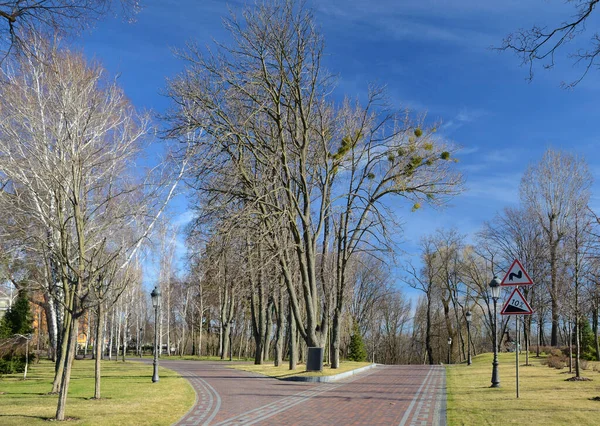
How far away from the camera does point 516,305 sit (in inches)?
579

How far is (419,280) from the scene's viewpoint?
58656 mm

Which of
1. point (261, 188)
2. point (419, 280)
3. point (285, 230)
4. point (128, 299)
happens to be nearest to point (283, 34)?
point (261, 188)

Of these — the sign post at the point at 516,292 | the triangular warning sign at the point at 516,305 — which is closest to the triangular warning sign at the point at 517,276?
the sign post at the point at 516,292

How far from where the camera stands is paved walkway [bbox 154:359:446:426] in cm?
1120

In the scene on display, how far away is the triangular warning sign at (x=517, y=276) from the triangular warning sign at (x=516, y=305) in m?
0.35

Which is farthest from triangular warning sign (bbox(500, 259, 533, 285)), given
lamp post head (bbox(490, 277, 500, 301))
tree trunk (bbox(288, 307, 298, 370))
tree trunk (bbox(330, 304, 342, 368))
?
tree trunk (bbox(288, 307, 298, 370))

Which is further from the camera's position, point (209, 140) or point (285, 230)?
point (285, 230)

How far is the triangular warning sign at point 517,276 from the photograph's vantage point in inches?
573

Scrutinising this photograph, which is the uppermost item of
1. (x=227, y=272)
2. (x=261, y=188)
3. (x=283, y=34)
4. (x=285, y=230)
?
(x=283, y=34)

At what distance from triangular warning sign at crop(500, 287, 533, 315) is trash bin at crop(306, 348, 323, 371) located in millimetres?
10119

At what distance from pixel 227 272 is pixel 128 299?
29986mm

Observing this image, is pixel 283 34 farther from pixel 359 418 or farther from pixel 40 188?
pixel 359 418

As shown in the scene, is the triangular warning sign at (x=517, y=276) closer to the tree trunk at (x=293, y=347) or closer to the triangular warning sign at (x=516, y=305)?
the triangular warning sign at (x=516, y=305)

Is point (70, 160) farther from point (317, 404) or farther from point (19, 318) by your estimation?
point (19, 318)
